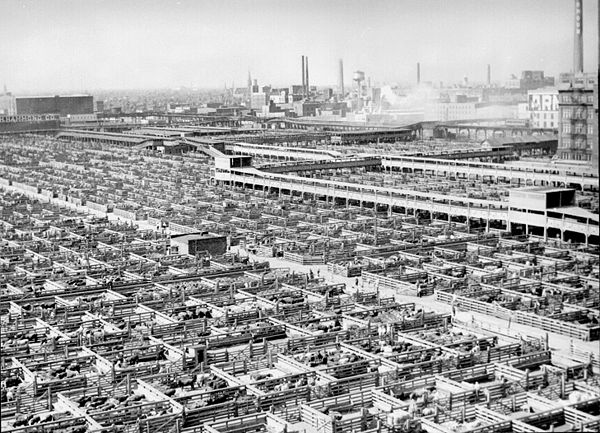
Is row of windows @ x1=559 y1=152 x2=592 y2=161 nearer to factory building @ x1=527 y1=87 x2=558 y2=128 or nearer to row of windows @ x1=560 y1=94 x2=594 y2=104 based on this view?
row of windows @ x1=560 y1=94 x2=594 y2=104

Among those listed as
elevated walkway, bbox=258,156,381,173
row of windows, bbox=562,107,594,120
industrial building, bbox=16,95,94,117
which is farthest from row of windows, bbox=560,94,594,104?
industrial building, bbox=16,95,94,117

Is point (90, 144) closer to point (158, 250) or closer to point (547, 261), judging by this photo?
point (158, 250)

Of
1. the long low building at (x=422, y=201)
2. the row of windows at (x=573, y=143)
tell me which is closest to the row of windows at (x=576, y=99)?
the row of windows at (x=573, y=143)

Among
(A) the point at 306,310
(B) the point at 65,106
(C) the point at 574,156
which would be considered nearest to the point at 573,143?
(C) the point at 574,156

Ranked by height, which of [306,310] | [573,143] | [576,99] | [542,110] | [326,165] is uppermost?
[576,99]

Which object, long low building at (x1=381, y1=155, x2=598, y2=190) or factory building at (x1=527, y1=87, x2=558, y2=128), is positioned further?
factory building at (x1=527, y1=87, x2=558, y2=128)

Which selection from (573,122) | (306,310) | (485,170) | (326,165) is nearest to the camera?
(306,310)

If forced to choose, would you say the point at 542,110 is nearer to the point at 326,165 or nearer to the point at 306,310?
the point at 326,165

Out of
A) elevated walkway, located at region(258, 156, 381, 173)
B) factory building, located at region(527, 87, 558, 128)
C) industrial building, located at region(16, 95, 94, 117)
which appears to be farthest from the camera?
industrial building, located at region(16, 95, 94, 117)

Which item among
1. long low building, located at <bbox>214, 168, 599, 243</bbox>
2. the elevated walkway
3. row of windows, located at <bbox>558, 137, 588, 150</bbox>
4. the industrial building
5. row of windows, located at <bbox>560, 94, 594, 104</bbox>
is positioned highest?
the industrial building
